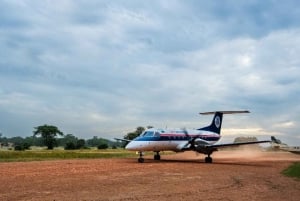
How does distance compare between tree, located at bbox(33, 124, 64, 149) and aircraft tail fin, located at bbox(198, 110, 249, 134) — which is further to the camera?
tree, located at bbox(33, 124, 64, 149)

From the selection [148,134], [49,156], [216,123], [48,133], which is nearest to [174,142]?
[148,134]

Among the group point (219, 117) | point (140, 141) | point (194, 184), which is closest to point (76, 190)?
point (194, 184)

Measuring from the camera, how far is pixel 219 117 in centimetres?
4403

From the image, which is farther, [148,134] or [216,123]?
[216,123]

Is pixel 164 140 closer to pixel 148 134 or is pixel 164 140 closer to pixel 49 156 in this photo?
pixel 148 134

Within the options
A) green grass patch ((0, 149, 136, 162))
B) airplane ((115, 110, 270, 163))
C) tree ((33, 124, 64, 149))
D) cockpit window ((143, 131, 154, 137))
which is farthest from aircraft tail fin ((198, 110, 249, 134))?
tree ((33, 124, 64, 149))

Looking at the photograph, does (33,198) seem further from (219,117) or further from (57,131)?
(57,131)

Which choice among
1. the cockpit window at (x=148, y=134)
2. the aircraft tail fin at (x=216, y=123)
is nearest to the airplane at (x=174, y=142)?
the cockpit window at (x=148, y=134)

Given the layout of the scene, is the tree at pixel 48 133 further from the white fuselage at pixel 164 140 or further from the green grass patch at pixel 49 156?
the white fuselage at pixel 164 140

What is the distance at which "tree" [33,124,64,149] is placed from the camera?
119 metres

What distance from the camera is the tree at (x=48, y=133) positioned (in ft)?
390

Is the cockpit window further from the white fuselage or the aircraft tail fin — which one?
the aircraft tail fin

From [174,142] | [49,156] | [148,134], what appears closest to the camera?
[148,134]

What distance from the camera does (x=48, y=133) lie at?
119375 mm
